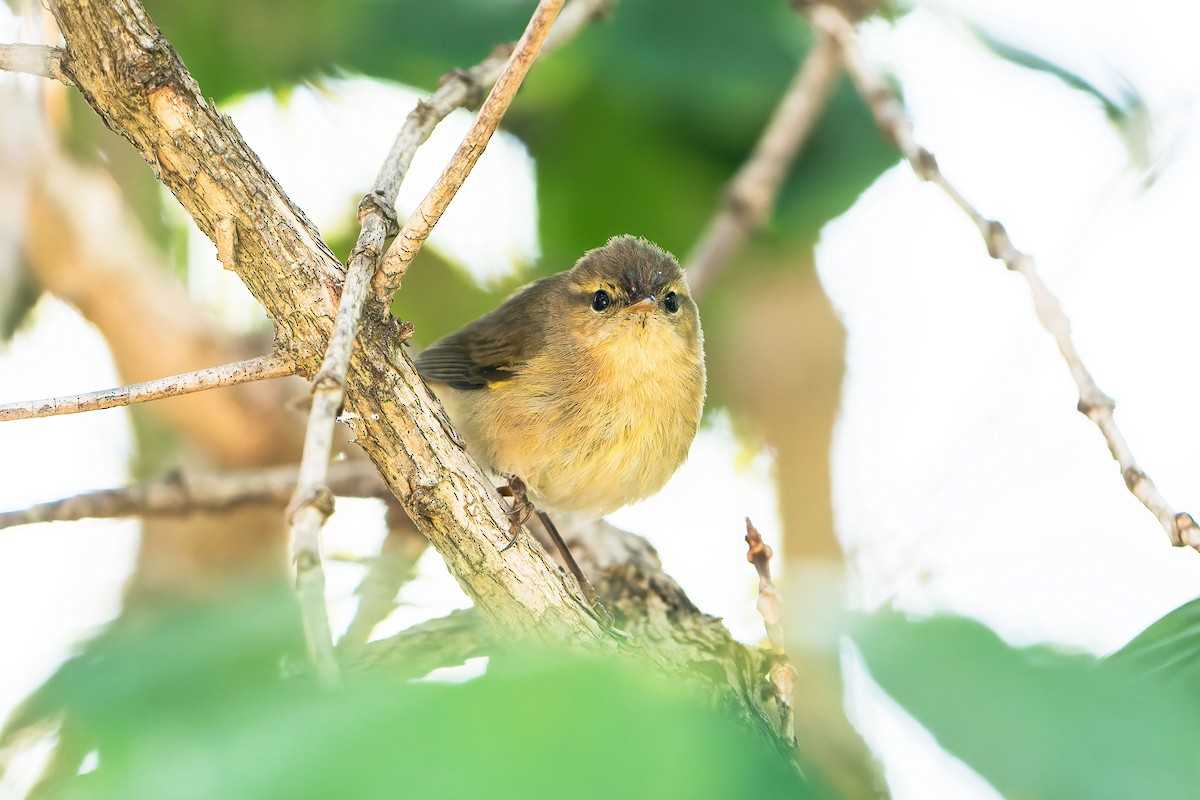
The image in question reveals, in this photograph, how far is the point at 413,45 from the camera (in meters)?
4.17

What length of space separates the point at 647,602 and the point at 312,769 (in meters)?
3.08

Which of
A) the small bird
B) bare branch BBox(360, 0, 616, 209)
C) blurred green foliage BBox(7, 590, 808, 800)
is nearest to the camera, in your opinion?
blurred green foliage BBox(7, 590, 808, 800)

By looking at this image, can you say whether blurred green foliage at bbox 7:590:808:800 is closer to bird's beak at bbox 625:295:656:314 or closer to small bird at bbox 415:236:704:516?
small bird at bbox 415:236:704:516

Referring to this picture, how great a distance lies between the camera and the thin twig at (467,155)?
196 centimetres

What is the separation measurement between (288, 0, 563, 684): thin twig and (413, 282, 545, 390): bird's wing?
1829 millimetres

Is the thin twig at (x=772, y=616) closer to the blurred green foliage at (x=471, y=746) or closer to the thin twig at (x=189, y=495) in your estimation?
the blurred green foliage at (x=471, y=746)

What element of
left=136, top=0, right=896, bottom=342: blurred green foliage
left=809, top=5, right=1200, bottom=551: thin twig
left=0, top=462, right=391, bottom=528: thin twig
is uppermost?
left=136, top=0, right=896, bottom=342: blurred green foliage

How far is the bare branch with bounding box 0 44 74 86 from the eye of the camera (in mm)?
2168

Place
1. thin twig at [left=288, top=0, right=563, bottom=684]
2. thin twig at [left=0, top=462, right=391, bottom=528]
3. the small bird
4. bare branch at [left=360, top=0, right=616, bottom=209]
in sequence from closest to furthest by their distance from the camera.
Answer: thin twig at [left=288, top=0, right=563, bottom=684] < bare branch at [left=360, top=0, right=616, bottom=209] < thin twig at [left=0, top=462, right=391, bottom=528] < the small bird

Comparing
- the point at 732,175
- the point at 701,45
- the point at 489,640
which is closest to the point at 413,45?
the point at 701,45

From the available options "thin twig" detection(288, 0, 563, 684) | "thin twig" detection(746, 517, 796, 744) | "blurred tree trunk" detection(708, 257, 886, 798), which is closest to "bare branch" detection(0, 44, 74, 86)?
"thin twig" detection(288, 0, 563, 684)

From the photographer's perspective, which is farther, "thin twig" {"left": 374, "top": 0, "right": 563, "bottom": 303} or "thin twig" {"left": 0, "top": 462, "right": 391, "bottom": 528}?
"thin twig" {"left": 0, "top": 462, "right": 391, "bottom": 528}

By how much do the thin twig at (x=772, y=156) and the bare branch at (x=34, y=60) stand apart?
2.64 metres

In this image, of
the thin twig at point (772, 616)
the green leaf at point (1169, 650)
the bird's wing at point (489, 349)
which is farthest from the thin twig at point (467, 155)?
the bird's wing at point (489, 349)
